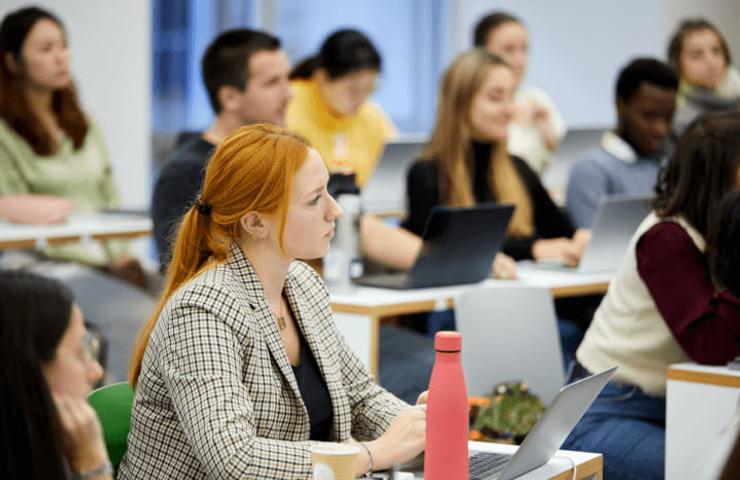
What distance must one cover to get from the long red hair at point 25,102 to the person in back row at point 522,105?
7.08 ft

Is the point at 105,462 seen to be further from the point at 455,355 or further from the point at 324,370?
the point at 324,370

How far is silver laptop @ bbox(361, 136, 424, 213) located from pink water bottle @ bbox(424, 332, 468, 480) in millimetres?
3502

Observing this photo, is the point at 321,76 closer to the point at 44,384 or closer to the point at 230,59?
the point at 230,59

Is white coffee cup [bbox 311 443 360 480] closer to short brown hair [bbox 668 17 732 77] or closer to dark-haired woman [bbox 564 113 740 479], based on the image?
dark-haired woman [bbox 564 113 740 479]

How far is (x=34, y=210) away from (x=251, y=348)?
272cm

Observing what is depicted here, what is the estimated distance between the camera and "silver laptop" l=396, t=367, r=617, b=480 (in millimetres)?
1975

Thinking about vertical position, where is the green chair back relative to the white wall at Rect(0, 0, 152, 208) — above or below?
below

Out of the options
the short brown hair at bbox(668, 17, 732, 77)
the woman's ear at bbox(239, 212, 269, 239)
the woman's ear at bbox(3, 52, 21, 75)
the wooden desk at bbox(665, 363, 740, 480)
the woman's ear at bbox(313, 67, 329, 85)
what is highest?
the short brown hair at bbox(668, 17, 732, 77)

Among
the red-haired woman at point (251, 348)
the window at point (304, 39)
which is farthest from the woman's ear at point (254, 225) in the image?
the window at point (304, 39)

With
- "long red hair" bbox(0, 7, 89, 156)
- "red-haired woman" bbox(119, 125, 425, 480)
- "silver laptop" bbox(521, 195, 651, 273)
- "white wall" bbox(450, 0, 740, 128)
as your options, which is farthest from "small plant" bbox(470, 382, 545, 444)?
"white wall" bbox(450, 0, 740, 128)

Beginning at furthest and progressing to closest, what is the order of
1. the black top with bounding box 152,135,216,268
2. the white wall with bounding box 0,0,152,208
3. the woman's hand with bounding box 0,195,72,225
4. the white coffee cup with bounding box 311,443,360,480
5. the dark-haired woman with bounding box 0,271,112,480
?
the white wall with bounding box 0,0,152,208 → the woman's hand with bounding box 0,195,72,225 → the black top with bounding box 152,135,216,268 → the white coffee cup with bounding box 311,443,360,480 → the dark-haired woman with bounding box 0,271,112,480

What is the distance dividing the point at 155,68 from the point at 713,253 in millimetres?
5249

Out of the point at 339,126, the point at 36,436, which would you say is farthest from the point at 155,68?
the point at 36,436

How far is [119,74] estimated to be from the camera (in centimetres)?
650
